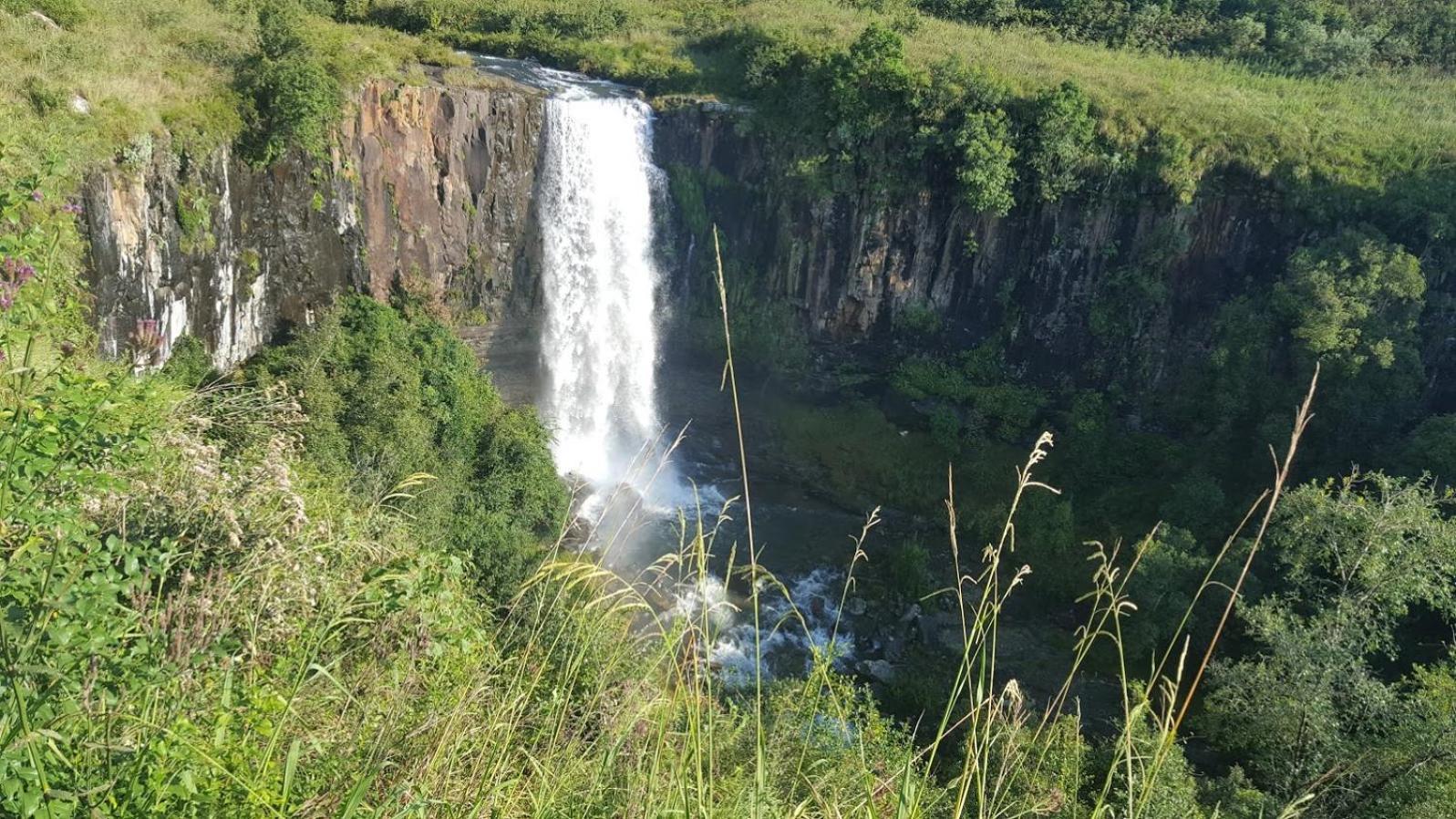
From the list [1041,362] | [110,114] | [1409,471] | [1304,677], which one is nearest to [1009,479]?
[1041,362]

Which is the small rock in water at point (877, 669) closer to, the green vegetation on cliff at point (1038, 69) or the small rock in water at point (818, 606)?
the small rock in water at point (818, 606)

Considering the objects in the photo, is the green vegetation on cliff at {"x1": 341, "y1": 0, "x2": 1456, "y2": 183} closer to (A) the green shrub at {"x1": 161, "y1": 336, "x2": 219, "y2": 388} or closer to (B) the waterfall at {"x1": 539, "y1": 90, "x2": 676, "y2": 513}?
(B) the waterfall at {"x1": 539, "y1": 90, "x2": 676, "y2": 513}

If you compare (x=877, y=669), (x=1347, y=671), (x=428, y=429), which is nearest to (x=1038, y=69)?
(x=877, y=669)

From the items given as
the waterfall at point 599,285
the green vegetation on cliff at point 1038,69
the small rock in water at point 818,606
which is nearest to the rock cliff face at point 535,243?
the waterfall at point 599,285

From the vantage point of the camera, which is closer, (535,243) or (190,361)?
(190,361)

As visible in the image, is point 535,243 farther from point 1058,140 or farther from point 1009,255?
point 1058,140

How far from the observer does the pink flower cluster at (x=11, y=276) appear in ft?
16.2

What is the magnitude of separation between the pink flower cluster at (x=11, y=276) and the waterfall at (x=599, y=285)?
534 inches

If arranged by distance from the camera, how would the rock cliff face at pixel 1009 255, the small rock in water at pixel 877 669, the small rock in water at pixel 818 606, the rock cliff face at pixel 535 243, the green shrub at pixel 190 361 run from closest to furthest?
the green shrub at pixel 190 361 → the rock cliff face at pixel 535 243 → the small rock in water at pixel 877 669 → the small rock in water at pixel 818 606 → the rock cliff face at pixel 1009 255

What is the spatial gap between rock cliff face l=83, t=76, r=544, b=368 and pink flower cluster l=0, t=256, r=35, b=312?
6980 millimetres

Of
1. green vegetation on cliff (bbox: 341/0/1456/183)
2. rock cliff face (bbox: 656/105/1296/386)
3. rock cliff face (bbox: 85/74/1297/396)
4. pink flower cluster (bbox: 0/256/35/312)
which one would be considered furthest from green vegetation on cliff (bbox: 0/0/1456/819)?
rock cliff face (bbox: 85/74/1297/396)

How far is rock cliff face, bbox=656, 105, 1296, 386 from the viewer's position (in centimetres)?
1953

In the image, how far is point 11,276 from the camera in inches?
215

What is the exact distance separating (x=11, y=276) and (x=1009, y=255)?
19.5 m
